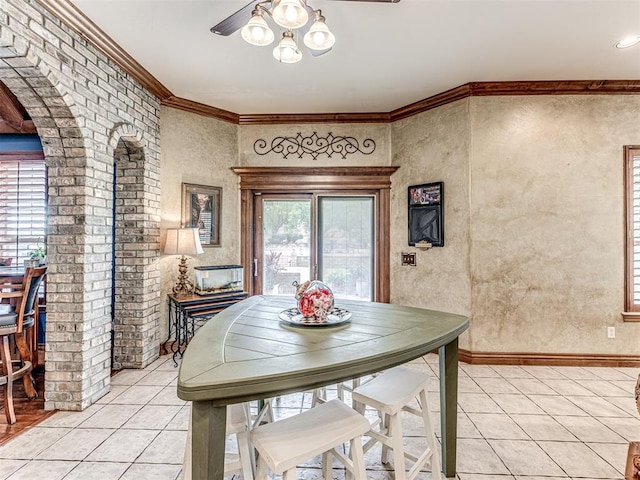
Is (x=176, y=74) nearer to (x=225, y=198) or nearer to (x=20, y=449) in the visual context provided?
(x=225, y=198)

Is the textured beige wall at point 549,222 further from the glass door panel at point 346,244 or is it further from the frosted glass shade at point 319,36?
the frosted glass shade at point 319,36

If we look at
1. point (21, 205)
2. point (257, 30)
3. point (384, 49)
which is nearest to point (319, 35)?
point (257, 30)

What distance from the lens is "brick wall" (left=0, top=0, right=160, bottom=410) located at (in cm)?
219

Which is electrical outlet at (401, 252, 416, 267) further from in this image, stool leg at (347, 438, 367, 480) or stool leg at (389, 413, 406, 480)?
stool leg at (347, 438, 367, 480)

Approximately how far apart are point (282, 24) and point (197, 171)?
2.62m

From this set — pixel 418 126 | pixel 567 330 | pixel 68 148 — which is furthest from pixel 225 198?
pixel 567 330

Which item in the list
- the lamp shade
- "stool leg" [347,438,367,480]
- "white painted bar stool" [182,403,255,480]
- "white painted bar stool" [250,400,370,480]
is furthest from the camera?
the lamp shade

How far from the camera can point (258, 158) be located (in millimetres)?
4371

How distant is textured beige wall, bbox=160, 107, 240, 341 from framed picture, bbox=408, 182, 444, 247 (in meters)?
2.15

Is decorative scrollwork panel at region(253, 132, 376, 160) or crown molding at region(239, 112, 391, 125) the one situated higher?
crown molding at region(239, 112, 391, 125)

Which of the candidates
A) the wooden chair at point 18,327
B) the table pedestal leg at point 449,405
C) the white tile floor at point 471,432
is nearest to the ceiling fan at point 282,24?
the table pedestal leg at point 449,405

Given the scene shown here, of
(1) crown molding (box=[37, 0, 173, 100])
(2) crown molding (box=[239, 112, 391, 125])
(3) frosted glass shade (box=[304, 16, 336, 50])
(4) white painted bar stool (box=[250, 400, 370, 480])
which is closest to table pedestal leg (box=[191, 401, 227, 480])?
(4) white painted bar stool (box=[250, 400, 370, 480])

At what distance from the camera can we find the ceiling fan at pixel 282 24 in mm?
1634

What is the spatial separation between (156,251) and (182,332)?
0.97 meters
